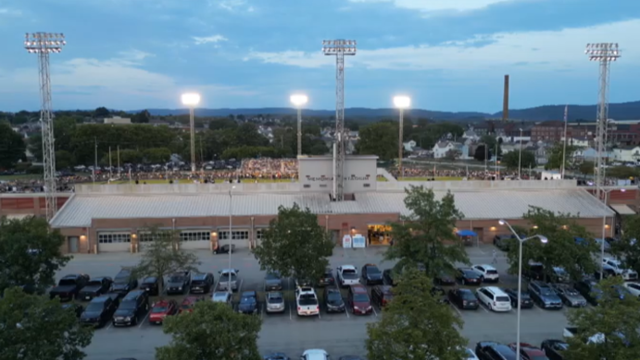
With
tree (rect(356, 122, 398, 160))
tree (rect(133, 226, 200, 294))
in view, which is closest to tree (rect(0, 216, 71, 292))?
tree (rect(133, 226, 200, 294))

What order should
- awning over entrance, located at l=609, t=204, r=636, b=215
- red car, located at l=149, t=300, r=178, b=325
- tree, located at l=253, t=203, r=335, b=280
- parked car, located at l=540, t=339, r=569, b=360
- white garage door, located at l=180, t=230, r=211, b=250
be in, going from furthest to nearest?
awning over entrance, located at l=609, t=204, r=636, b=215
white garage door, located at l=180, t=230, r=211, b=250
tree, located at l=253, t=203, r=335, b=280
red car, located at l=149, t=300, r=178, b=325
parked car, located at l=540, t=339, r=569, b=360

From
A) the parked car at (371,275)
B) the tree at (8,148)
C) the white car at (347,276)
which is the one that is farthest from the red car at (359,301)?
the tree at (8,148)

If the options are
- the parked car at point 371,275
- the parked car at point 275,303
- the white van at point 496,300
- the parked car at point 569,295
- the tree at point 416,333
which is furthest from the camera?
the parked car at point 371,275

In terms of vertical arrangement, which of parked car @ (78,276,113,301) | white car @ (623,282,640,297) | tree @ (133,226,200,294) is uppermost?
tree @ (133,226,200,294)

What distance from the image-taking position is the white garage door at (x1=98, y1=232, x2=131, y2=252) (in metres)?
33.3

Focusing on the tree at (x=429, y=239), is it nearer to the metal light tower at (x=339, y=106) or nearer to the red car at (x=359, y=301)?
the red car at (x=359, y=301)

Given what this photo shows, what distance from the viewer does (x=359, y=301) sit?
22.0 m

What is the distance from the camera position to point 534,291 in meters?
23.2

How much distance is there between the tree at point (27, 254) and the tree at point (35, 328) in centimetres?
751

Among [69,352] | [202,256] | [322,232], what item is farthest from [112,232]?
[69,352]

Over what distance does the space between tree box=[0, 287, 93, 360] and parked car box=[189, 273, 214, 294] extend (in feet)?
31.5

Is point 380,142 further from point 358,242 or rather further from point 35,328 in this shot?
point 35,328

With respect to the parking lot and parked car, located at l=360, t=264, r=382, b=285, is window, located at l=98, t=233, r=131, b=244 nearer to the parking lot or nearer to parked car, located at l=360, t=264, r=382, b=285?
the parking lot

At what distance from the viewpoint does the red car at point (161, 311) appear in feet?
67.7
